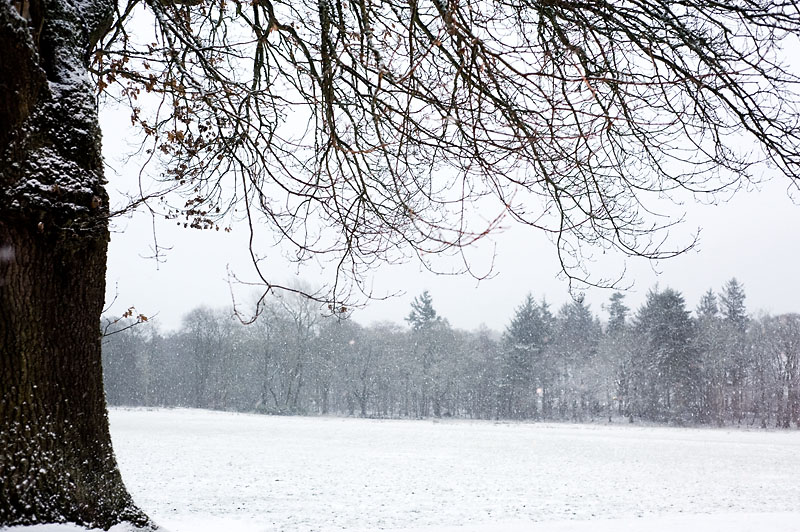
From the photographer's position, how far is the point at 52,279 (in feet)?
12.6

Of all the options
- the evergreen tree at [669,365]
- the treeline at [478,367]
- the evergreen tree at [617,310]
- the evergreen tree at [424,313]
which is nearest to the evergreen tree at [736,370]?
the treeline at [478,367]

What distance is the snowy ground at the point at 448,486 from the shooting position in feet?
32.0

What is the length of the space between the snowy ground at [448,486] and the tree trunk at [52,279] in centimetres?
36

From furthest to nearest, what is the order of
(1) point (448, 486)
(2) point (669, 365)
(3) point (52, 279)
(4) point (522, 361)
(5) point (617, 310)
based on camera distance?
(5) point (617, 310)
(4) point (522, 361)
(2) point (669, 365)
(1) point (448, 486)
(3) point (52, 279)

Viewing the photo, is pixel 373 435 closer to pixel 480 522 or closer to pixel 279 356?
pixel 480 522

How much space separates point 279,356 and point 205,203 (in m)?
49.4

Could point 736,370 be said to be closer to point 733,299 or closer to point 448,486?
point 733,299

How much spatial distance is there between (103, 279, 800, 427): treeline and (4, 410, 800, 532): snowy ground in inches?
981

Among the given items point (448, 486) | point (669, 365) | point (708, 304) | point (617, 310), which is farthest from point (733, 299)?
point (448, 486)

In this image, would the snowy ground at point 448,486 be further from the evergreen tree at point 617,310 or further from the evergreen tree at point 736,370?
the evergreen tree at point 617,310

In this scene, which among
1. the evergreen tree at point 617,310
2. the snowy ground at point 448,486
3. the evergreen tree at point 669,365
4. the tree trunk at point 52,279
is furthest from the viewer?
the evergreen tree at point 617,310

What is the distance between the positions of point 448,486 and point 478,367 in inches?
1714

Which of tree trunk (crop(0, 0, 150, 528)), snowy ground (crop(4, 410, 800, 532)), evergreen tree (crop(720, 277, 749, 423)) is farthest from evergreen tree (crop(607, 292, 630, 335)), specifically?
tree trunk (crop(0, 0, 150, 528))

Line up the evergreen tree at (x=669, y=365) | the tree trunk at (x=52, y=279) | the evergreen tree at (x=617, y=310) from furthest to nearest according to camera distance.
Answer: the evergreen tree at (x=617, y=310) < the evergreen tree at (x=669, y=365) < the tree trunk at (x=52, y=279)
